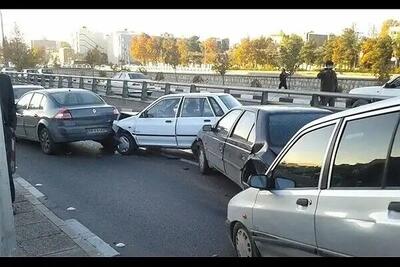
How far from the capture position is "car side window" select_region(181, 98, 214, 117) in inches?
366

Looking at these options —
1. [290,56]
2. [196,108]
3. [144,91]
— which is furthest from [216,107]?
[290,56]

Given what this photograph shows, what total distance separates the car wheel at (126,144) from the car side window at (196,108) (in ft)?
4.74

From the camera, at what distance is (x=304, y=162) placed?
3.38 metres

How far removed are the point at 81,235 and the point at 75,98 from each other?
6.17 m

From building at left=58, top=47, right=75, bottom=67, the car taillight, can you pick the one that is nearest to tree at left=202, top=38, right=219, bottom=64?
building at left=58, top=47, right=75, bottom=67

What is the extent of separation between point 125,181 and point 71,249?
129 inches

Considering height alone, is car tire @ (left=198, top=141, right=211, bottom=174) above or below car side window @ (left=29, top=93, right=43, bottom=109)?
below

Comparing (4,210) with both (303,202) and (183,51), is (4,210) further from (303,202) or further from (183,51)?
(183,51)

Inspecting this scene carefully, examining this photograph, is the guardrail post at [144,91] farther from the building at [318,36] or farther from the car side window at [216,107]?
the building at [318,36]

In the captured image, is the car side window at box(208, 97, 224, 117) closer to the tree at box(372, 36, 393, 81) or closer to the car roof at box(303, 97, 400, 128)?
the car roof at box(303, 97, 400, 128)

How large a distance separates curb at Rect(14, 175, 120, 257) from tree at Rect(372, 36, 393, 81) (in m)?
24.2

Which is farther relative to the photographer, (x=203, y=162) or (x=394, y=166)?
(x=203, y=162)

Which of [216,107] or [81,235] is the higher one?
[216,107]
